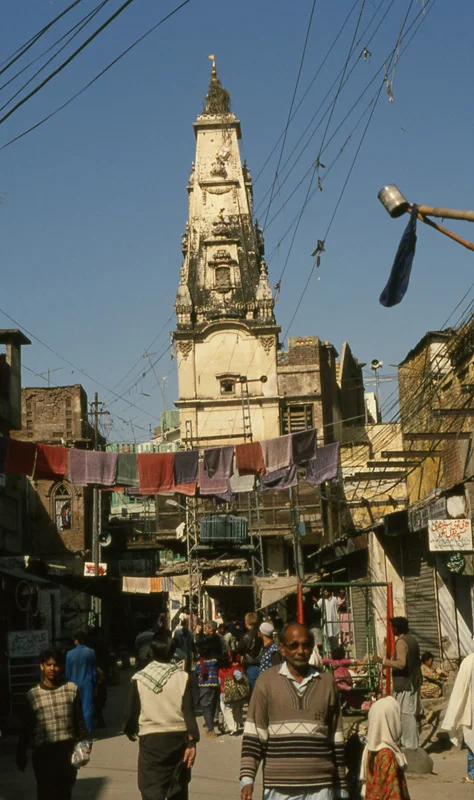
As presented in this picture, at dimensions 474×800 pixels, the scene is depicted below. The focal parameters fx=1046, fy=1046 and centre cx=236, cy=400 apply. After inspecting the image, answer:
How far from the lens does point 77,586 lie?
78.6ft

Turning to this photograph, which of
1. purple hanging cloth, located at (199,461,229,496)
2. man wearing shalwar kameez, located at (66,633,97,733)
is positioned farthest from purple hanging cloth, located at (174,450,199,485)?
man wearing shalwar kameez, located at (66,633,97,733)

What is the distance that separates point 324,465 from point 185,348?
32.1 meters

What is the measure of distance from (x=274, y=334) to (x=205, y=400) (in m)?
4.84

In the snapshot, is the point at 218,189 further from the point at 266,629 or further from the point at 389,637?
the point at 389,637

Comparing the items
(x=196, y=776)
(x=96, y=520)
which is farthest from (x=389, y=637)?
(x=96, y=520)

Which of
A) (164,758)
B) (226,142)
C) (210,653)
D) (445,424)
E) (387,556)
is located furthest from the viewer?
(226,142)

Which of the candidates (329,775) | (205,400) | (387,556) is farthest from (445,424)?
(205,400)

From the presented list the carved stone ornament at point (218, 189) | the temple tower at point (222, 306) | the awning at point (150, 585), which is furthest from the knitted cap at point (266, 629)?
the carved stone ornament at point (218, 189)

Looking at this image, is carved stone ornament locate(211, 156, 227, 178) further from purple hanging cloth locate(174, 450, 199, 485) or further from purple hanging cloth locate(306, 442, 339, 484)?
purple hanging cloth locate(174, 450, 199, 485)

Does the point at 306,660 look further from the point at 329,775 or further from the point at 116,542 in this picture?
the point at 116,542

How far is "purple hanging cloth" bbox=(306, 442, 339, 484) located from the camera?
20.8 metres

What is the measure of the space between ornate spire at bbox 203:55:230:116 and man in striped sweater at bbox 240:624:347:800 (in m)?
52.6

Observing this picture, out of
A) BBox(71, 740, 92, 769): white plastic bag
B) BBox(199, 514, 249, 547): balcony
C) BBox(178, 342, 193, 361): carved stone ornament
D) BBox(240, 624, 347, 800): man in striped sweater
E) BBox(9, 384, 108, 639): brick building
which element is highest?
BBox(178, 342, 193, 361): carved stone ornament

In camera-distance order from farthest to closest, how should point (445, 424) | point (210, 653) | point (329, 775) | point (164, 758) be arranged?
point (445, 424), point (210, 653), point (164, 758), point (329, 775)
